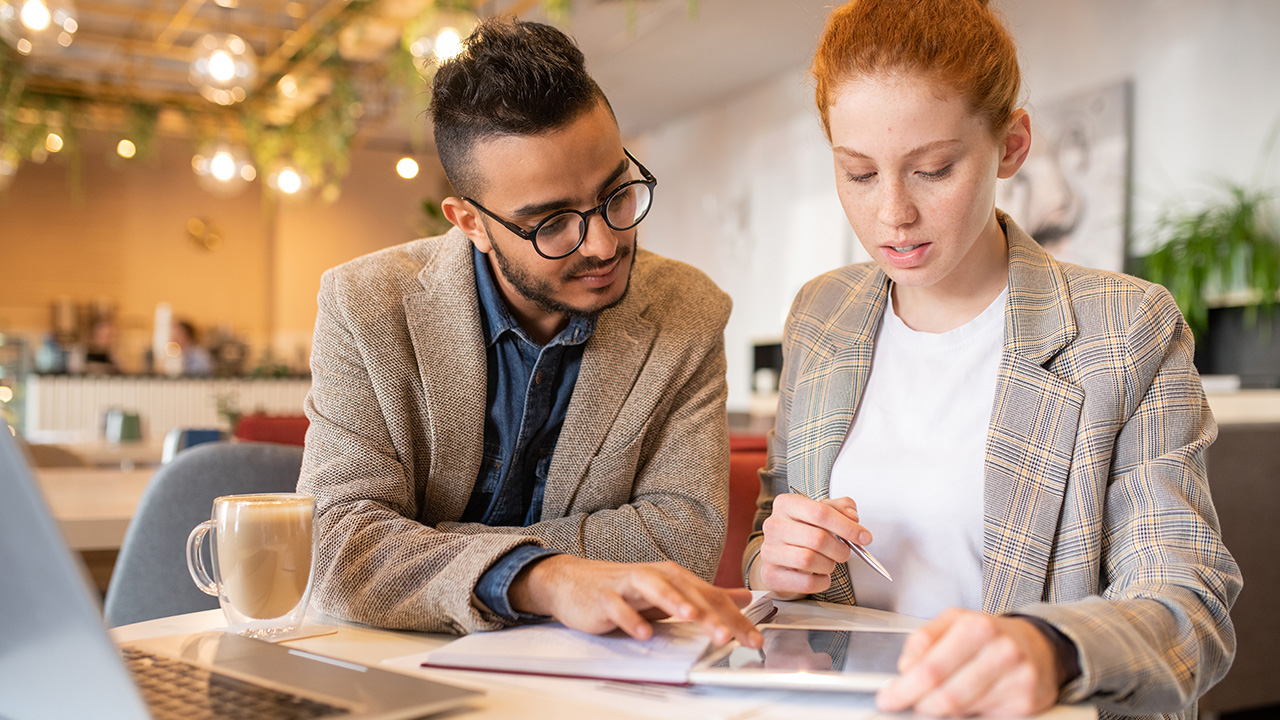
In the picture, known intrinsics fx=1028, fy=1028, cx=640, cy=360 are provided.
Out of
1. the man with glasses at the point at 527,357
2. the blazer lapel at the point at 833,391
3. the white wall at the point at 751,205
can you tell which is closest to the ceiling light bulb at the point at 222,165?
the white wall at the point at 751,205

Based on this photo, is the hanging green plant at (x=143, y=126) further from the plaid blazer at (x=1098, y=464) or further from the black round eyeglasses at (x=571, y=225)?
the plaid blazer at (x=1098, y=464)

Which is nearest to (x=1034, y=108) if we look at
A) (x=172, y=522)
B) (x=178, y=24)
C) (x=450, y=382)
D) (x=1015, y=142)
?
(x=1015, y=142)

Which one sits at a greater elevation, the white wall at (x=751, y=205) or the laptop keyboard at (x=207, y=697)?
the white wall at (x=751, y=205)

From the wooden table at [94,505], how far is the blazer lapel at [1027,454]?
47.8 inches

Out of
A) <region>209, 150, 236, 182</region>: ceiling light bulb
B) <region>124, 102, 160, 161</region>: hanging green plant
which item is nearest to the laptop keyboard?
<region>209, 150, 236, 182</region>: ceiling light bulb

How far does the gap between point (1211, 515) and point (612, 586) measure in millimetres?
618

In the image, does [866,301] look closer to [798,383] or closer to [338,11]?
[798,383]

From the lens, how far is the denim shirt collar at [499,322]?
140 centimetres

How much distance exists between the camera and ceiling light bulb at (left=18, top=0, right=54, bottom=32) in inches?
132

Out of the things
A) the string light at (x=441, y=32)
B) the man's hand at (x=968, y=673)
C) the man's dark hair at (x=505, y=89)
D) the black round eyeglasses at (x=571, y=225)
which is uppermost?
the string light at (x=441, y=32)

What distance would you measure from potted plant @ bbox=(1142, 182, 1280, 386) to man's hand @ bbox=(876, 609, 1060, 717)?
3732 mm

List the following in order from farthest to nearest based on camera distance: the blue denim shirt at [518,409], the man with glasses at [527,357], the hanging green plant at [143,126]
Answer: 1. the hanging green plant at [143,126]
2. the blue denim shirt at [518,409]
3. the man with glasses at [527,357]

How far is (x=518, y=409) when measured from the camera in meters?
1.39

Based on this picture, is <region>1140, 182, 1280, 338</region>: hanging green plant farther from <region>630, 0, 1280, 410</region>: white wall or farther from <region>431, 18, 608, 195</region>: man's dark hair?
<region>431, 18, 608, 195</region>: man's dark hair
